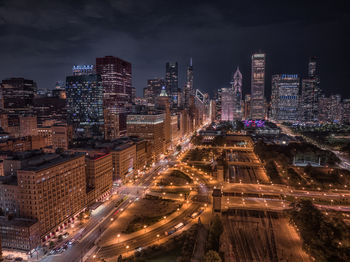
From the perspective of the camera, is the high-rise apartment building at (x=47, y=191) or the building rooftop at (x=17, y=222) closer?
the building rooftop at (x=17, y=222)

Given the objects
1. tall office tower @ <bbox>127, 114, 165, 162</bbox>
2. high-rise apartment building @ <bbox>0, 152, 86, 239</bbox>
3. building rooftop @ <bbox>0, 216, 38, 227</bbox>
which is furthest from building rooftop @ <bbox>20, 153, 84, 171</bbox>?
tall office tower @ <bbox>127, 114, 165, 162</bbox>

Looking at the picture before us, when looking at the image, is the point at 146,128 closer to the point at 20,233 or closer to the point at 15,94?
the point at 20,233

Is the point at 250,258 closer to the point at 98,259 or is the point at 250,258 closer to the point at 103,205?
the point at 98,259

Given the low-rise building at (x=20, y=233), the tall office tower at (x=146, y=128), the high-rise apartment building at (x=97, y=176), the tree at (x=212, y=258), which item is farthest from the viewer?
the tall office tower at (x=146, y=128)

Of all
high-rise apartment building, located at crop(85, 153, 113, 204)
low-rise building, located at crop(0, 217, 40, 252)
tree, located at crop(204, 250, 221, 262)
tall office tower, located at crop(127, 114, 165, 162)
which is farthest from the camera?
tall office tower, located at crop(127, 114, 165, 162)

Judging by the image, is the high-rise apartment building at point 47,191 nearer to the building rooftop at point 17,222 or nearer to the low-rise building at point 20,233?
the building rooftop at point 17,222

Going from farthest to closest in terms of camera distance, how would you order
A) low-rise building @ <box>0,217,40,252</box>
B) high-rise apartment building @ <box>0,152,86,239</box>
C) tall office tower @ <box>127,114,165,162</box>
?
tall office tower @ <box>127,114,165,162</box> → high-rise apartment building @ <box>0,152,86,239</box> → low-rise building @ <box>0,217,40,252</box>

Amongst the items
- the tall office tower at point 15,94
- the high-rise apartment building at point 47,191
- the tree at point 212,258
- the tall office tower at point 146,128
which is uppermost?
the tall office tower at point 15,94

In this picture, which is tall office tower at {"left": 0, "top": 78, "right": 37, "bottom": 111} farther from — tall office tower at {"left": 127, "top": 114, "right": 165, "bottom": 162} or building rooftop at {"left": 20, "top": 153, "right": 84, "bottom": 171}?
building rooftop at {"left": 20, "top": 153, "right": 84, "bottom": 171}

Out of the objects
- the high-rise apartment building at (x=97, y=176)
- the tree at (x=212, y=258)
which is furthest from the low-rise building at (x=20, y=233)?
the tree at (x=212, y=258)
